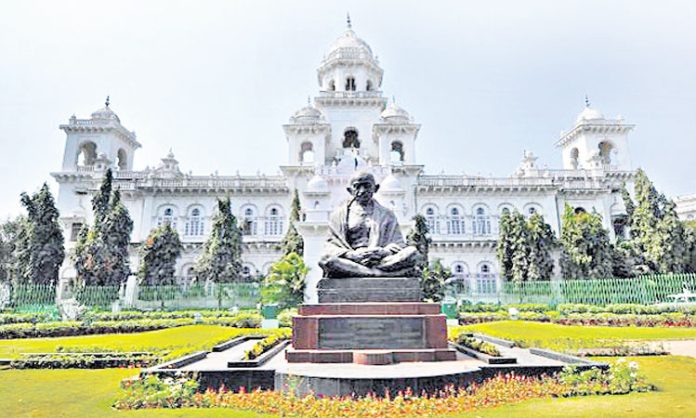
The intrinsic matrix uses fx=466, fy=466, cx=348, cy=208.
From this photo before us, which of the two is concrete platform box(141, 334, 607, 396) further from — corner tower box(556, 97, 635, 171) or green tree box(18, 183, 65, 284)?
corner tower box(556, 97, 635, 171)

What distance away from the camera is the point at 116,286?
107ft

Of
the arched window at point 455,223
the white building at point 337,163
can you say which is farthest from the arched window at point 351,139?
the arched window at point 455,223

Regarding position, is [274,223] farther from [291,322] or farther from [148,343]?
[148,343]

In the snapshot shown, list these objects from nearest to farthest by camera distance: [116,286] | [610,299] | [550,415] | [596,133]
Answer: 1. [550,415]
2. [610,299]
3. [116,286]
4. [596,133]

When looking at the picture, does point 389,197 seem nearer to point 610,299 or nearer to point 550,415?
point 610,299

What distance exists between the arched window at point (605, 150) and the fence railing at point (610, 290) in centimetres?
2745

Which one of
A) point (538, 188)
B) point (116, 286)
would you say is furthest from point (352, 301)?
point (538, 188)

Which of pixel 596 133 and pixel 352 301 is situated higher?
pixel 596 133

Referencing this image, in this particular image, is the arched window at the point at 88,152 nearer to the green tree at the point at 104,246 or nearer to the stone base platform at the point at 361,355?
the green tree at the point at 104,246

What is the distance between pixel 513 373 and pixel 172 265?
34.2 meters

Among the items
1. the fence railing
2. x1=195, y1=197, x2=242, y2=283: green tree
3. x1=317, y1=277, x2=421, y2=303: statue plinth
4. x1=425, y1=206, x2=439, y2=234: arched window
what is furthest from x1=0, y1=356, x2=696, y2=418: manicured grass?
x1=425, y1=206, x2=439, y2=234: arched window

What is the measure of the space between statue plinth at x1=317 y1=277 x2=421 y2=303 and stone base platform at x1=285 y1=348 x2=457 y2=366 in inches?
43.7

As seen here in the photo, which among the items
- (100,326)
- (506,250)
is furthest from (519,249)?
(100,326)

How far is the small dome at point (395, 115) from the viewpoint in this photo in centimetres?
4572
